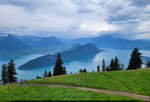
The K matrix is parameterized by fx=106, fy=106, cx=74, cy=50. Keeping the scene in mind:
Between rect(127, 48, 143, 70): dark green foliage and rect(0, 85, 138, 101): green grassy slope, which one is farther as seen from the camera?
rect(127, 48, 143, 70): dark green foliage

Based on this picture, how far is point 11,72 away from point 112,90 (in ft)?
130

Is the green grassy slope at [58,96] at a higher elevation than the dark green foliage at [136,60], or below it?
below

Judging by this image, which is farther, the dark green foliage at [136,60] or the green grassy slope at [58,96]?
the dark green foliage at [136,60]

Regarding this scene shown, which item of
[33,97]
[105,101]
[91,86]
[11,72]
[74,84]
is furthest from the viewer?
[11,72]

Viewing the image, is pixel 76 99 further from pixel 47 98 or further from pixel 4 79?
pixel 4 79

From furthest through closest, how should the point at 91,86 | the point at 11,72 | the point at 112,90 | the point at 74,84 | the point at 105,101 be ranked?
1. the point at 11,72
2. the point at 74,84
3. the point at 91,86
4. the point at 112,90
5. the point at 105,101

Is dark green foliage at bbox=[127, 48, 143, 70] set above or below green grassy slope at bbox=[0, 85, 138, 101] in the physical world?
above

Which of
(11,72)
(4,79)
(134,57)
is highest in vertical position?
(134,57)

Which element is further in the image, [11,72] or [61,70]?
[61,70]

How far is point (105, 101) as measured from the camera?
13961 millimetres

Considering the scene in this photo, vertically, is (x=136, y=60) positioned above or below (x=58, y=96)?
above

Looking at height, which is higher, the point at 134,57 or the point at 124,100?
the point at 134,57

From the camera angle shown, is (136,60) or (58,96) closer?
(58,96)

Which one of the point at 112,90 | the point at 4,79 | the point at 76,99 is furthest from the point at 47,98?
the point at 4,79
